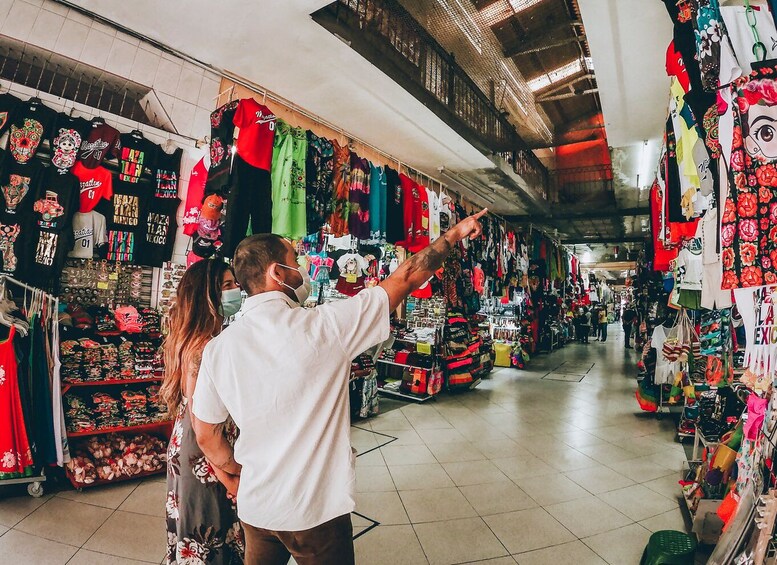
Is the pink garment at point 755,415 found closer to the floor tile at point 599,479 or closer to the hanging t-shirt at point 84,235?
the floor tile at point 599,479

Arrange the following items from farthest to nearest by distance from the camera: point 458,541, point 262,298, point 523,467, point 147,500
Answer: point 523,467
point 147,500
point 458,541
point 262,298

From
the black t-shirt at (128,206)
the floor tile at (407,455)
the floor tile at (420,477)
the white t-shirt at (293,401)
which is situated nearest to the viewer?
the white t-shirt at (293,401)

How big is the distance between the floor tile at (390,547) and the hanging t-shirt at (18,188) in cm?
339

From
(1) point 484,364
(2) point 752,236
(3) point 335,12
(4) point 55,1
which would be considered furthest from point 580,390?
(4) point 55,1

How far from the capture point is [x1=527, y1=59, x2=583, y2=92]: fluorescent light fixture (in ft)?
22.3

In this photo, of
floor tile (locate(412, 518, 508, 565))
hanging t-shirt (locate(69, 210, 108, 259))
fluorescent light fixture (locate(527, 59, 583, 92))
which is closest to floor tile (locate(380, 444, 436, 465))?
floor tile (locate(412, 518, 508, 565))

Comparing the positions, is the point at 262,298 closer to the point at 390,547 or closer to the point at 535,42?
the point at 390,547

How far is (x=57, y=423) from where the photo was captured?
297cm

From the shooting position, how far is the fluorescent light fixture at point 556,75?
22.3ft

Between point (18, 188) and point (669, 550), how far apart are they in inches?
195

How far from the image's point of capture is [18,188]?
2916 mm

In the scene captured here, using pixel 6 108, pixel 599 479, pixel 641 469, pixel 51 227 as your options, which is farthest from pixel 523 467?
pixel 6 108

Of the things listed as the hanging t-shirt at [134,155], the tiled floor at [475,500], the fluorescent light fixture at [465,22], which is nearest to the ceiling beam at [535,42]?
the fluorescent light fixture at [465,22]

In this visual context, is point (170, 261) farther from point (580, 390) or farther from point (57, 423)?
point (580, 390)
